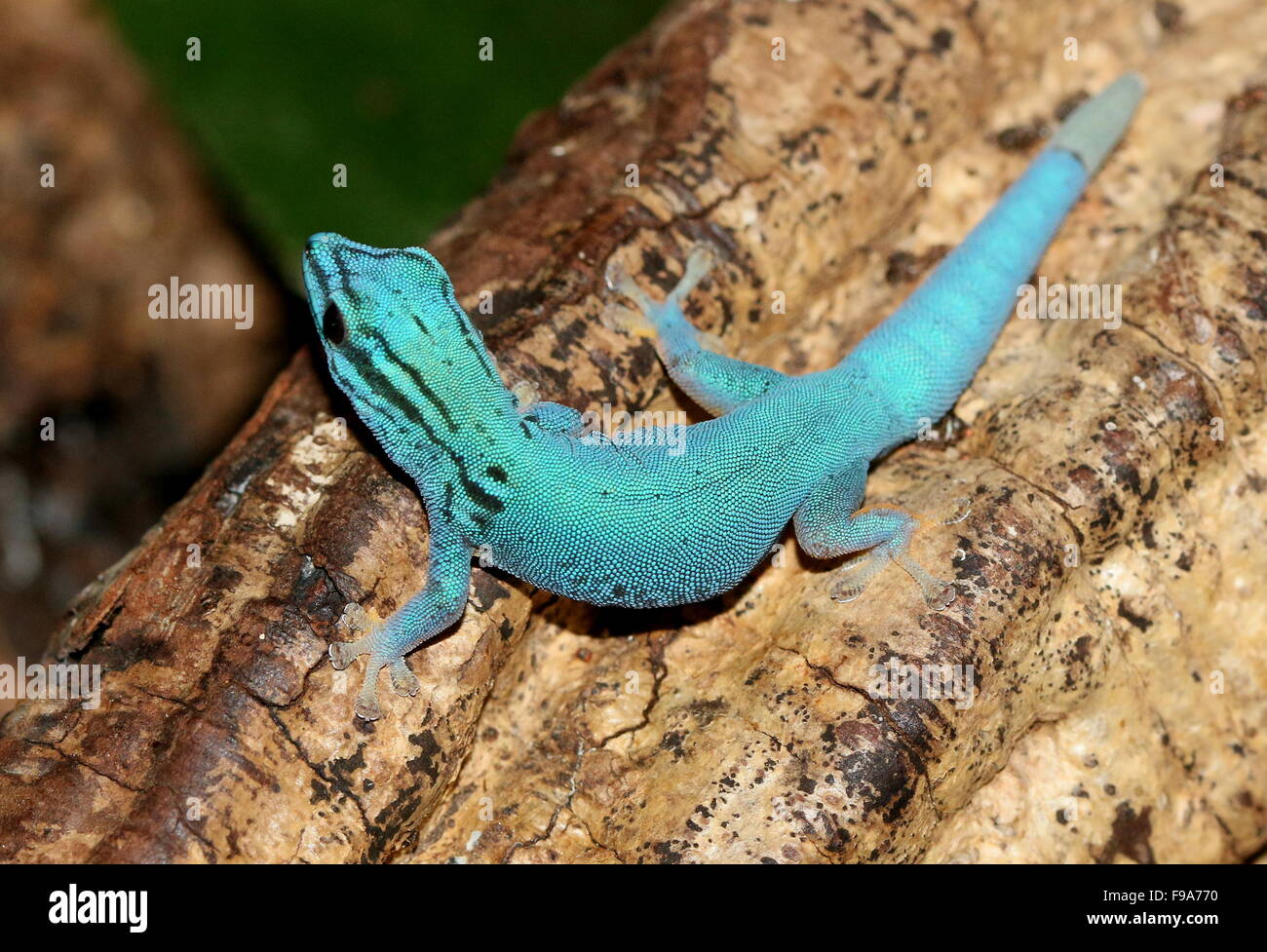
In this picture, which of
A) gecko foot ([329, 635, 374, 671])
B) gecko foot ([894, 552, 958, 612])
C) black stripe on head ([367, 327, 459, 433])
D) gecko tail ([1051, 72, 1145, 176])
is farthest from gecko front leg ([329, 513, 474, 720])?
gecko tail ([1051, 72, 1145, 176])

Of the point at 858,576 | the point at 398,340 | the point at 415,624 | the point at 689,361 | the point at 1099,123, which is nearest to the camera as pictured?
the point at 415,624

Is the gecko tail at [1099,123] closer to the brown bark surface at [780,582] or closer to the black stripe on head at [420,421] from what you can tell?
the brown bark surface at [780,582]

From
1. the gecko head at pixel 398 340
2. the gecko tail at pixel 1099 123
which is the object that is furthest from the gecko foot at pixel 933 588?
the gecko tail at pixel 1099 123

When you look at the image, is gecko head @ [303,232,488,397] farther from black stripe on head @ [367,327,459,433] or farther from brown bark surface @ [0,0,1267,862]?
brown bark surface @ [0,0,1267,862]

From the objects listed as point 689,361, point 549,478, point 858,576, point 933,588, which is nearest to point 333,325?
point 549,478

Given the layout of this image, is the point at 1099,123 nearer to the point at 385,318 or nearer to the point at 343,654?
the point at 385,318

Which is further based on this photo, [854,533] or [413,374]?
[854,533]
